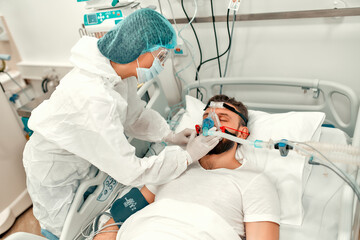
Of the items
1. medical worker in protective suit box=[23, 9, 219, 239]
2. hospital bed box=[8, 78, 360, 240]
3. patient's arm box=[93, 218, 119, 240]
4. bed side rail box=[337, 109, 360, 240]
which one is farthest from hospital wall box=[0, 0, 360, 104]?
patient's arm box=[93, 218, 119, 240]

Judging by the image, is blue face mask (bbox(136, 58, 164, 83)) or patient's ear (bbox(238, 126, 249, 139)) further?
patient's ear (bbox(238, 126, 249, 139))

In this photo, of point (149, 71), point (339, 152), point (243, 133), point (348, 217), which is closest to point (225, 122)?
point (243, 133)

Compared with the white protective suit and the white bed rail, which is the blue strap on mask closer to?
the white protective suit

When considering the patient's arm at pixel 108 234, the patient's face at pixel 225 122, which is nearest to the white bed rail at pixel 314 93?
the patient's face at pixel 225 122

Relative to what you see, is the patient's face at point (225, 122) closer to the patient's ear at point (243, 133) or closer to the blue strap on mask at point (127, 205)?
the patient's ear at point (243, 133)

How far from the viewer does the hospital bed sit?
1.28 m

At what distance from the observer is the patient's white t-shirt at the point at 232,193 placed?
50.0 inches

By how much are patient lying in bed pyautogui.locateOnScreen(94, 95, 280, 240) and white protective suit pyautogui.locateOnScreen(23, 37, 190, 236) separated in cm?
13

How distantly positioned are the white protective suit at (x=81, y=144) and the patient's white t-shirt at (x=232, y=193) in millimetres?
108

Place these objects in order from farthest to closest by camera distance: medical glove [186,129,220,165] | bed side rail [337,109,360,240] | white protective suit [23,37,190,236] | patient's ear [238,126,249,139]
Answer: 1. patient's ear [238,126,249,139]
2. medical glove [186,129,220,165]
3. white protective suit [23,37,190,236]
4. bed side rail [337,109,360,240]

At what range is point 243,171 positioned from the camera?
146 centimetres

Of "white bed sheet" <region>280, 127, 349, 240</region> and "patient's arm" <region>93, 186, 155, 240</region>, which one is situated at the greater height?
"patient's arm" <region>93, 186, 155, 240</region>

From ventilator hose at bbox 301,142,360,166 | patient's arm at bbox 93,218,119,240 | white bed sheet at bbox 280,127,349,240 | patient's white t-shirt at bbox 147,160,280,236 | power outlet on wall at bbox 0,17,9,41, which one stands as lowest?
white bed sheet at bbox 280,127,349,240

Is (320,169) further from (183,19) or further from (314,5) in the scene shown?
(183,19)
